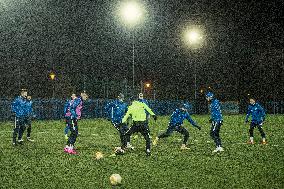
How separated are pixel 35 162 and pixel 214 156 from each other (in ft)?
19.9

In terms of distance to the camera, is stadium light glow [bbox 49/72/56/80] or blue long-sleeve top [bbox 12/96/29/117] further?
stadium light glow [bbox 49/72/56/80]

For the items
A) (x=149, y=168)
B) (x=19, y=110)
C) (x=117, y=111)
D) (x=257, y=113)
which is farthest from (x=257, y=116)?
(x=19, y=110)

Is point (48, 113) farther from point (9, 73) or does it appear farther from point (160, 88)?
point (160, 88)

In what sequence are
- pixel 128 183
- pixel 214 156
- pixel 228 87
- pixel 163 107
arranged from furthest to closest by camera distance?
1. pixel 228 87
2. pixel 163 107
3. pixel 214 156
4. pixel 128 183

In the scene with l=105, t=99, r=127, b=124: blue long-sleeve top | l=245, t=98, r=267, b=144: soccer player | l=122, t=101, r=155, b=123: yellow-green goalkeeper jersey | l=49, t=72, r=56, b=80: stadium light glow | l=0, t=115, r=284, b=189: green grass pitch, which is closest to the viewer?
l=0, t=115, r=284, b=189: green grass pitch

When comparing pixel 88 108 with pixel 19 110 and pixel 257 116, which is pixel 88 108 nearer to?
pixel 19 110

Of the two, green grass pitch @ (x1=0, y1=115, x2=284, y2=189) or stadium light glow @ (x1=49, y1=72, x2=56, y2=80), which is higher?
stadium light glow @ (x1=49, y1=72, x2=56, y2=80)

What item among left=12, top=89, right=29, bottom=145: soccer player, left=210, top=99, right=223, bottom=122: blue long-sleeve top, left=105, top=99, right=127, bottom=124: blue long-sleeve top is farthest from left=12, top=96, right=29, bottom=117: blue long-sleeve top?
left=210, top=99, right=223, bottom=122: blue long-sleeve top

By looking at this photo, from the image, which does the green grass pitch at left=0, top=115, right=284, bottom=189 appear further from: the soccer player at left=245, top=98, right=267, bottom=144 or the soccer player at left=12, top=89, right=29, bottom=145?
the soccer player at left=245, top=98, right=267, bottom=144

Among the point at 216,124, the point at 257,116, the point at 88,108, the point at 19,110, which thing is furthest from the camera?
the point at 88,108

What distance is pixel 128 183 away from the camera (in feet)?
29.2

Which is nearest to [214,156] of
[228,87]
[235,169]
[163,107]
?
[235,169]

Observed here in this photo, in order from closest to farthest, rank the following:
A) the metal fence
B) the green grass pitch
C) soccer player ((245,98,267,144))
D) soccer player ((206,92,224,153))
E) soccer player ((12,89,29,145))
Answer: the green grass pitch
soccer player ((206,92,224,153))
soccer player ((12,89,29,145))
soccer player ((245,98,267,144))
the metal fence

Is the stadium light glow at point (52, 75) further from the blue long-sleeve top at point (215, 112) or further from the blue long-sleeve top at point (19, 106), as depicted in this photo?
the blue long-sleeve top at point (215, 112)
